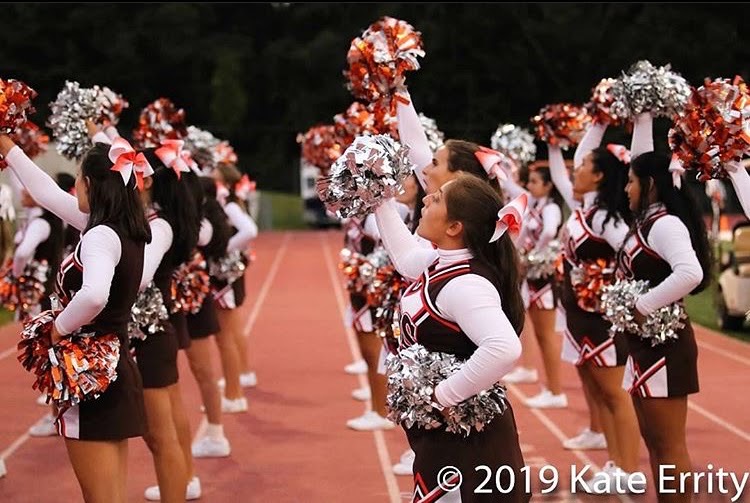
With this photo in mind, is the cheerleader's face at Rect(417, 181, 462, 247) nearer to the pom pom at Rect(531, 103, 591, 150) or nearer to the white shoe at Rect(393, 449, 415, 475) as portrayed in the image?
the white shoe at Rect(393, 449, 415, 475)

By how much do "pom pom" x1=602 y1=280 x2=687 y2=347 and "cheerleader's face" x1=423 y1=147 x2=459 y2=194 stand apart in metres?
1.19

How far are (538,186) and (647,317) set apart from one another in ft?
12.2

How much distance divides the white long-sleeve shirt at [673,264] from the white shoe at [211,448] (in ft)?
9.45

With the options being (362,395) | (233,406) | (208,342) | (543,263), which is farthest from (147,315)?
(543,263)

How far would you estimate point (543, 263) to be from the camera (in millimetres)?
8320

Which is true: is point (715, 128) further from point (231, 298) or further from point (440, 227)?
point (231, 298)

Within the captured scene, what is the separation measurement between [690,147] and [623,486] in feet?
6.78

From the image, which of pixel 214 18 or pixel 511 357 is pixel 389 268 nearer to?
pixel 511 357

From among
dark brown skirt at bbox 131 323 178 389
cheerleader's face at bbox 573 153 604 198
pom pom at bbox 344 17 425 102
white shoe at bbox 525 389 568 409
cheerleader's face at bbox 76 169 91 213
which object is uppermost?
pom pom at bbox 344 17 425 102

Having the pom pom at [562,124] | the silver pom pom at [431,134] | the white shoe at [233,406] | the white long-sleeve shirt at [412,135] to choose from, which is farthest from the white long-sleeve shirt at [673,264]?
the white shoe at [233,406]

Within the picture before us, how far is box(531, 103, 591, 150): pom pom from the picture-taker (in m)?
6.50

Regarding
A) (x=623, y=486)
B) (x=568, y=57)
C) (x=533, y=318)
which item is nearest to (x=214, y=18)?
(x=568, y=57)

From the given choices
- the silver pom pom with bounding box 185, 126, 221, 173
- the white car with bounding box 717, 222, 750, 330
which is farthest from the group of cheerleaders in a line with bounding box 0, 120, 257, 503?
the white car with bounding box 717, 222, 750, 330

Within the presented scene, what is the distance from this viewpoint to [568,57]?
36281mm
